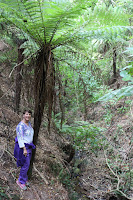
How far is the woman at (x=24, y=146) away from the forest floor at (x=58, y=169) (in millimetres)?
245

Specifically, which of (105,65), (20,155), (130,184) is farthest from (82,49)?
(105,65)

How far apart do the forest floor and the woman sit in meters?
0.25

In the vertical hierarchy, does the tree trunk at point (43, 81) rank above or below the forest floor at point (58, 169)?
above

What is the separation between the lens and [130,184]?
169 inches

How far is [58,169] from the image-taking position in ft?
15.0

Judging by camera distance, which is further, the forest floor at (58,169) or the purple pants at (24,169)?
the forest floor at (58,169)

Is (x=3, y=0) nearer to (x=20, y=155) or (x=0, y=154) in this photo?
(x=20, y=155)

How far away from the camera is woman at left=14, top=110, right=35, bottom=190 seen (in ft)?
9.82

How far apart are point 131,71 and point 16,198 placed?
2.74 m

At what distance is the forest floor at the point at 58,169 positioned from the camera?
3328mm

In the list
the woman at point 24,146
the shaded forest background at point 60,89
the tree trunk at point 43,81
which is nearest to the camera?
the shaded forest background at point 60,89

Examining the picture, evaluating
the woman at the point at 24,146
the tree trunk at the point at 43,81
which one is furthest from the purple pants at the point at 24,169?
the tree trunk at the point at 43,81

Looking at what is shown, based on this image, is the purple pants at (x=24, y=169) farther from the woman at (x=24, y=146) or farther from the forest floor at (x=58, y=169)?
the forest floor at (x=58, y=169)

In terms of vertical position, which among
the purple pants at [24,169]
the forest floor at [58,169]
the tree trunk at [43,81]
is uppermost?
the tree trunk at [43,81]
